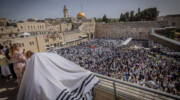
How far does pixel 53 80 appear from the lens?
1167 mm

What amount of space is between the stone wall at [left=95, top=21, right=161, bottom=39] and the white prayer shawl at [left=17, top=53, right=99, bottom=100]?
1173 inches

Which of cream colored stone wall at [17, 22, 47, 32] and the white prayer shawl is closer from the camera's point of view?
the white prayer shawl

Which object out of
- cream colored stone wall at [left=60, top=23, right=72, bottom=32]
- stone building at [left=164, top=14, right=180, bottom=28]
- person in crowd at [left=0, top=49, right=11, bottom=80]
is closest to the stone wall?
stone building at [left=164, top=14, right=180, bottom=28]

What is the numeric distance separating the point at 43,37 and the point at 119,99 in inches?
729

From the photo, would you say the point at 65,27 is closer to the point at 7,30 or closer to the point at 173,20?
the point at 7,30

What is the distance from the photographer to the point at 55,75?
4.05 feet

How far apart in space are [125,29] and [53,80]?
104ft

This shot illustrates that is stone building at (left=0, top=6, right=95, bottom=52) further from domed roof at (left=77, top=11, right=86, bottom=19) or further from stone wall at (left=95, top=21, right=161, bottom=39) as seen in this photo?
domed roof at (left=77, top=11, right=86, bottom=19)

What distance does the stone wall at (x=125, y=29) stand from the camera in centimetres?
2661

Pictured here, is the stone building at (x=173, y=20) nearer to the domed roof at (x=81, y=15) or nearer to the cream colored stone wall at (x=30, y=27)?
the cream colored stone wall at (x=30, y=27)

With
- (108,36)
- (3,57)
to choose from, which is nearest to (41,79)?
(3,57)

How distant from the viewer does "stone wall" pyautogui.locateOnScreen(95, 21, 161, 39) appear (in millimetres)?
26608

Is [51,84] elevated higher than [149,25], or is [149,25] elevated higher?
[149,25]

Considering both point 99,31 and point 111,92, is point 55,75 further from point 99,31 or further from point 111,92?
point 99,31
